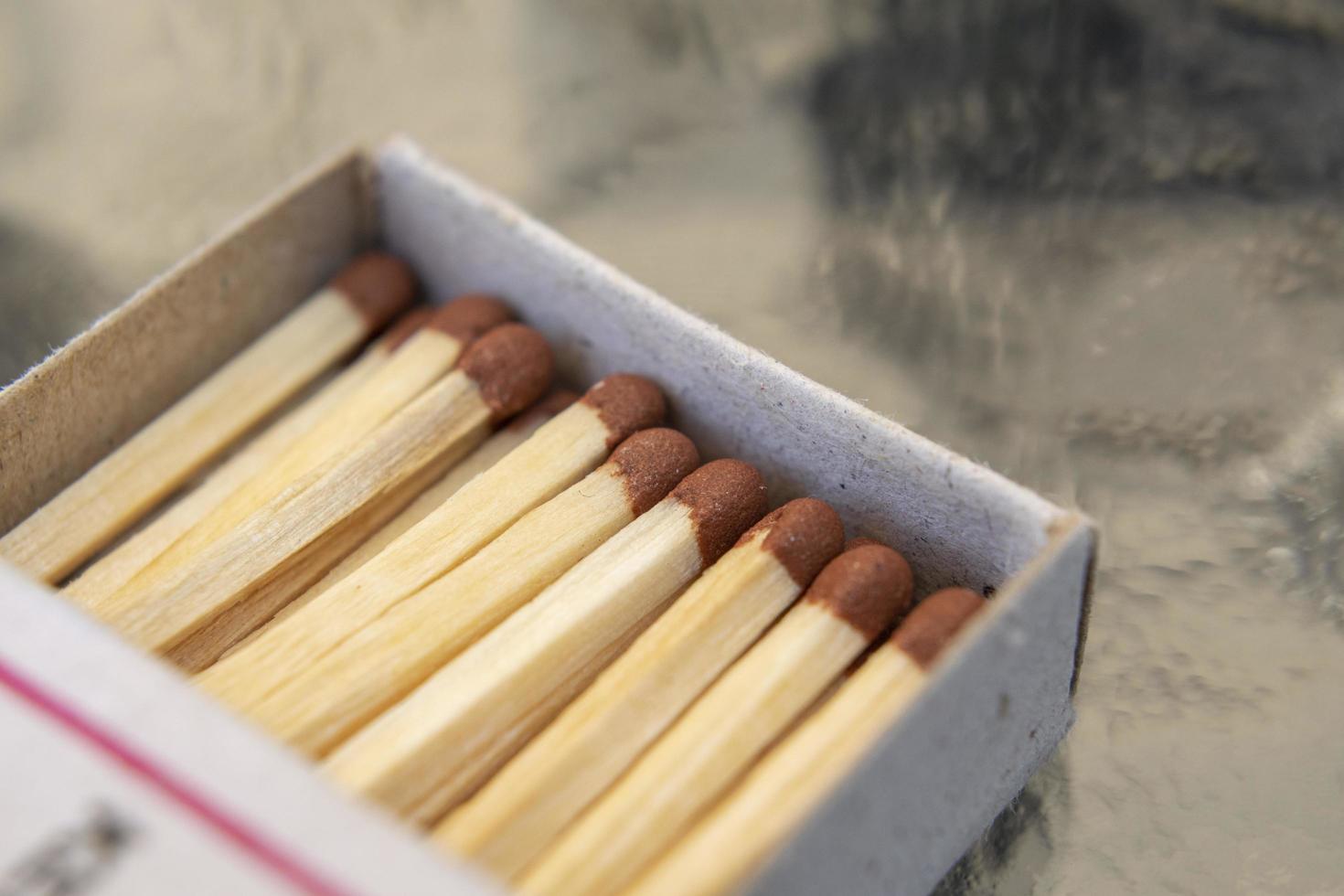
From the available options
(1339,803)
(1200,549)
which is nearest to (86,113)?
(1200,549)

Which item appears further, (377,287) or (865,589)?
(377,287)

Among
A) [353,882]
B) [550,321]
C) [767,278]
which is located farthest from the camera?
[767,278]

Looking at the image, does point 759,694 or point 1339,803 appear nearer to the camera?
point 759,694

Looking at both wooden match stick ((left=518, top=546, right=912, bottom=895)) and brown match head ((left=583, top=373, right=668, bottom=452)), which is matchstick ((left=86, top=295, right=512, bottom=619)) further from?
wooden match stick ((left=518, top=546, right=912, bottom=895))

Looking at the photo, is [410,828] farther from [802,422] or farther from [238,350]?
[238,350]

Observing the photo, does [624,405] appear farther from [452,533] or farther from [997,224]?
[997,224]

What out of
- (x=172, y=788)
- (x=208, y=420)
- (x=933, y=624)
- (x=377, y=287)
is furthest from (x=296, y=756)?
(x=377, y=287)
